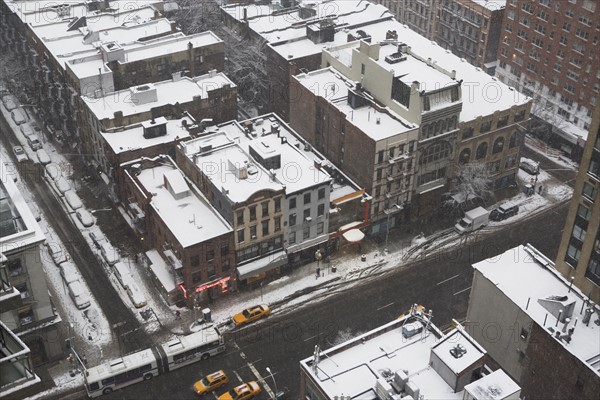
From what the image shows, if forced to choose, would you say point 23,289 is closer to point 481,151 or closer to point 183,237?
point 183,237

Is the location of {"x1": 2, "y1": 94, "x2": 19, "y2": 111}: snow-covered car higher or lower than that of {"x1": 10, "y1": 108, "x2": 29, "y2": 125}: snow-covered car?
higher

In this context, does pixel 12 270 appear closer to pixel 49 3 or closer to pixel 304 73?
pixel 304 73

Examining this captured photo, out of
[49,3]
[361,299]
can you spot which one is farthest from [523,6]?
[49,3]

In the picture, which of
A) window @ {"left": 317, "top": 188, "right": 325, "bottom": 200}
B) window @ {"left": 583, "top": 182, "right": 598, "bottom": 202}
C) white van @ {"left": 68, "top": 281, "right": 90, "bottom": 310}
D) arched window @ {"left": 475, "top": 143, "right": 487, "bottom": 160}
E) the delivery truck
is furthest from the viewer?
arched window @ {"left": 475, "top": 143, "right": 487, "bottom": 160}

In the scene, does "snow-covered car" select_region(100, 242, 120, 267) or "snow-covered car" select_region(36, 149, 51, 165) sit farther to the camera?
"snow-covered car" select_region(36, 149, 51, 165)

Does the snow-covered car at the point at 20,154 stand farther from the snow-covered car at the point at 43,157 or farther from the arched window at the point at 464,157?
the arched window at the point at 464,157

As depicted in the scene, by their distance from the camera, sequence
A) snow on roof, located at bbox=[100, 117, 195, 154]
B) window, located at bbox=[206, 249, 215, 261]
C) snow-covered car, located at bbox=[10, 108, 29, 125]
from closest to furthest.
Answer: window, located at bbox=[206, 249, 215, 261], snow on roof, located at bbox=[100, 117, 195, 154], snow-covered car, located at bbox=[10, 108, 29, 125]

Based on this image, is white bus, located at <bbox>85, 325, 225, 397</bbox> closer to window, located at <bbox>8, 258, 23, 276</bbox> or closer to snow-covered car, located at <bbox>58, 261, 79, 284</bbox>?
window, located at <bbox>8, 258, 23, 276</bbox>

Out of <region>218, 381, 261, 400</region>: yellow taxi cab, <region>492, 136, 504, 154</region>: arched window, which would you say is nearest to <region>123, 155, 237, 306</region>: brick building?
<region>218, 381, 261, 400</region>: yellow taxi cab
